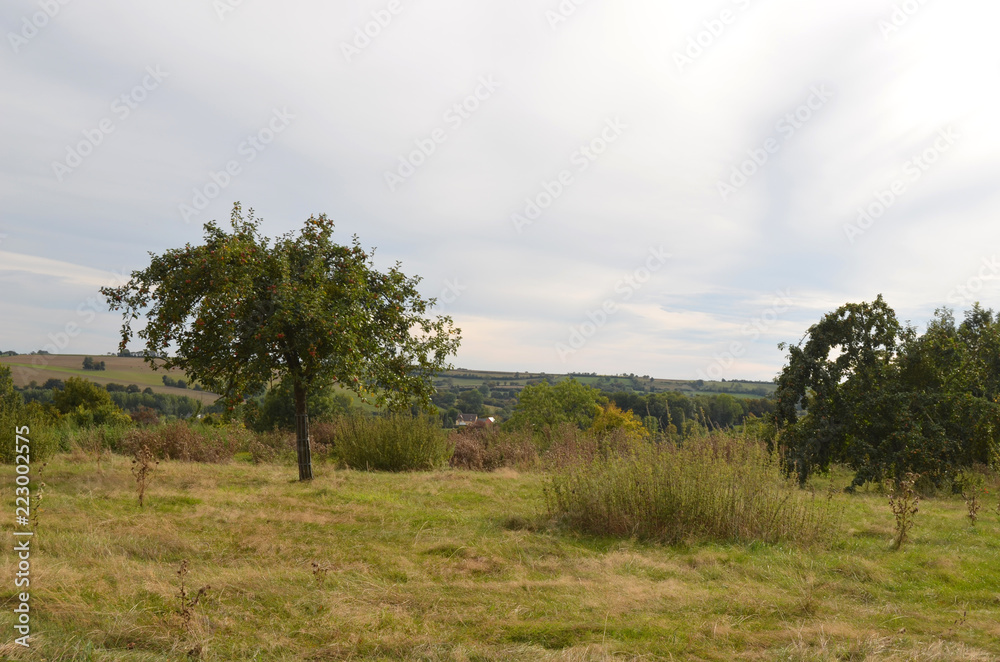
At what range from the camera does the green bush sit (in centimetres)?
1492

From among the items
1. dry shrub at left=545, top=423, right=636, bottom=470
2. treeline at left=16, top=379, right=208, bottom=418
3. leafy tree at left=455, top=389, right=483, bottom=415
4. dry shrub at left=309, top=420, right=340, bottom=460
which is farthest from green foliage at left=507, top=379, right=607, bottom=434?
dry shrub at left=545, top=423, right=636, bottom=470

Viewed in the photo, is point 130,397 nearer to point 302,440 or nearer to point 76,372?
point 76,372

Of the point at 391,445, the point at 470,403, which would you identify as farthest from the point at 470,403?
the point at 391,445

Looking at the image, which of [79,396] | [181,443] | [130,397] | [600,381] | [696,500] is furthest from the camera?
[600,381]

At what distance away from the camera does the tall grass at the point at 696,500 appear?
7.34m

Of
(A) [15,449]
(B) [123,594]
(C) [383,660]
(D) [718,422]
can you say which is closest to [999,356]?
(D) [718,422]

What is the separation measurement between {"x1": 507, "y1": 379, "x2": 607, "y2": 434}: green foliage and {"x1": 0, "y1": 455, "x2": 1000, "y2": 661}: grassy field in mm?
24535

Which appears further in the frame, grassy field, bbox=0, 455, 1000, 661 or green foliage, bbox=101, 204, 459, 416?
green foliage, bbox=101, 204, 459, 416

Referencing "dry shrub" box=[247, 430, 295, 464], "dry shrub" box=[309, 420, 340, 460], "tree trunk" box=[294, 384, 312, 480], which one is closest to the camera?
"tree trunk" box=[294, 384, 312, 480]

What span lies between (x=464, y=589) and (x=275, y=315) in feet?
19.4

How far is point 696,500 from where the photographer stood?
741 centimetres

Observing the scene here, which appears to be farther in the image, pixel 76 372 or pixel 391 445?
pixel 76 372

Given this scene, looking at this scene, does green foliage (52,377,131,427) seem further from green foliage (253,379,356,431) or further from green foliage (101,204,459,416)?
green foliage (101,204,459,416)

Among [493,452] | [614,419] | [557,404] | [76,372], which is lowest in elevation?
[614,419]
